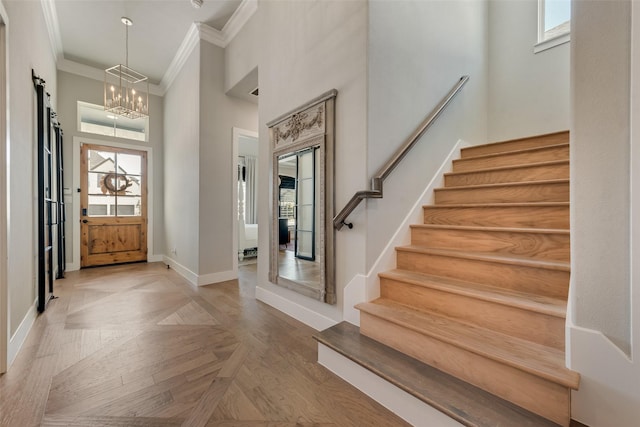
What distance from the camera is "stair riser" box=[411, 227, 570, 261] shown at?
1529 millimetres

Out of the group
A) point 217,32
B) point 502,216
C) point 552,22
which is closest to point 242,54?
point 217,32

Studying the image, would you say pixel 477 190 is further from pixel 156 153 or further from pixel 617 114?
pixel 156 153

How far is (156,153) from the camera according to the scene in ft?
17.1

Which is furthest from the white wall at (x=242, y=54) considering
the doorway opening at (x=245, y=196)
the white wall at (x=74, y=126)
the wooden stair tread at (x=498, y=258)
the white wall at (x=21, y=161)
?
the wooden stair tread at (x=498, y=258)

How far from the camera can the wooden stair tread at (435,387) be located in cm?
103

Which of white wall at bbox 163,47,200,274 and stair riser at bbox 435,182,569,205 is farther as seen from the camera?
white wall at bbox 163,47,200,274

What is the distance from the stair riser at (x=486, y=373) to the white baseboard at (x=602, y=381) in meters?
0.09

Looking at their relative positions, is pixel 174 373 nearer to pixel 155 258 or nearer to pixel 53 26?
pixel 155 258

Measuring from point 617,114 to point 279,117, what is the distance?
2.35 meters

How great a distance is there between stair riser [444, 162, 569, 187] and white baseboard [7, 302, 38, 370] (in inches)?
142

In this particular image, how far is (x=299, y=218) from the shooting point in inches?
99.4

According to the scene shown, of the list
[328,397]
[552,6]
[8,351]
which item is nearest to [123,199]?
[8,351]

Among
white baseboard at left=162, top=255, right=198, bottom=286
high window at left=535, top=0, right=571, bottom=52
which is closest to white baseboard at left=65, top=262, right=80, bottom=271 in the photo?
white baseboard at left=162, top=255, right=198, bottom=286

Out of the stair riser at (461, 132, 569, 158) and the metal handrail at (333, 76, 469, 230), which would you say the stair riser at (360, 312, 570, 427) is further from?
the stair riser at (461, 132, 569, 158)
